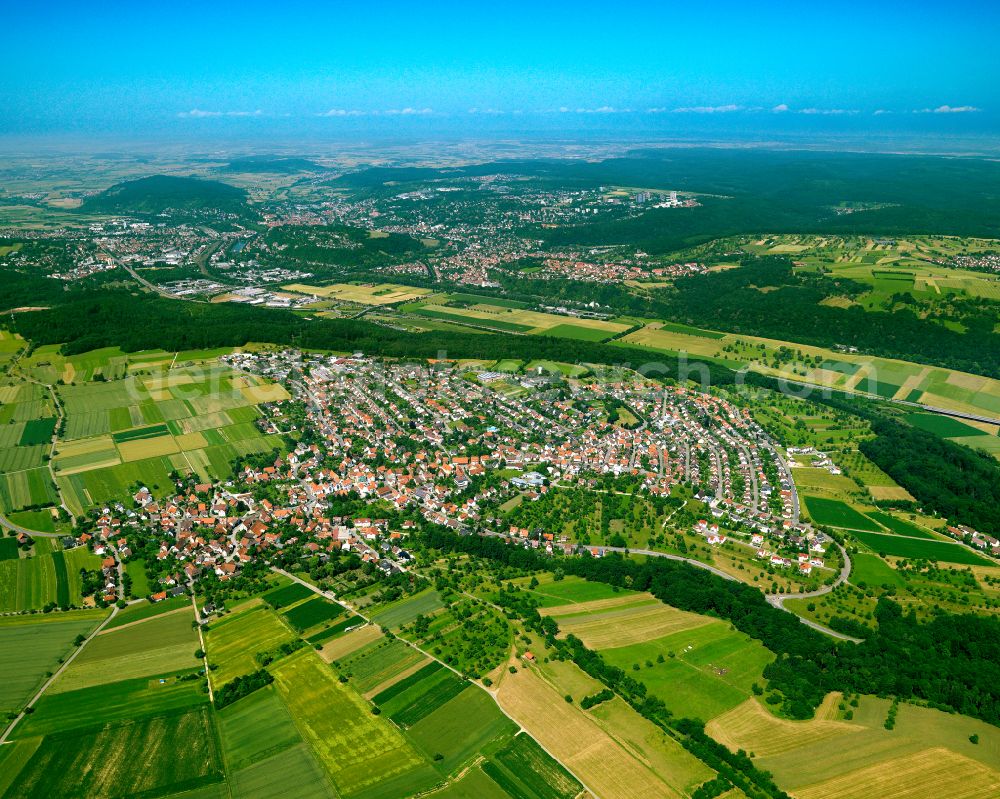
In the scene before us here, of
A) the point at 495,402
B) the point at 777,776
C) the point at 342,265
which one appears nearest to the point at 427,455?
the point at 495,402

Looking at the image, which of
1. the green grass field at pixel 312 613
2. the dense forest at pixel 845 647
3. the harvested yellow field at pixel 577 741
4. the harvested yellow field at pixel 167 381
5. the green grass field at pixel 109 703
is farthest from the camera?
the harvested yellow field at pixel 167 381

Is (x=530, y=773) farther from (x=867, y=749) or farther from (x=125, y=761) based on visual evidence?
(x=125, y=761)

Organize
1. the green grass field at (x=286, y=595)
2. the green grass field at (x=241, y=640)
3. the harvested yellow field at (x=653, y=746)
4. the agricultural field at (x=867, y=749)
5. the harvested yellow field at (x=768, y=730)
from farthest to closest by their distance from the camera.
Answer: the green grass field at (x=286, y=595), the green grass field at (x=241, y=640), the harvested yellow field at (x=768, y=730), the harvested yellow field at (x=653, y=746), the agricultural field at (x=867, y=749)

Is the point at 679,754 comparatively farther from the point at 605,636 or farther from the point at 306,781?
the point at 306,781

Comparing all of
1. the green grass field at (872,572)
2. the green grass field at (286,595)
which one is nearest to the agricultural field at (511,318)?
the green grass field at (872,572)

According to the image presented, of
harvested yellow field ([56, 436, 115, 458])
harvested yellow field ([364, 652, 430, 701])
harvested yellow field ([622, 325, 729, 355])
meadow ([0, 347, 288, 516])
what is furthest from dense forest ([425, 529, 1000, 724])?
harvested yellow field ([622, 325, 729, 355])

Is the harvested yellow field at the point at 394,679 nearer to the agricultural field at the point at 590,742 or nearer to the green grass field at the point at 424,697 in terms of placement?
the green grass field at the point at 424,697

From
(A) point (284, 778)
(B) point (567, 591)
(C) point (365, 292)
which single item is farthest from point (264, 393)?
(C) point (365, 292)
